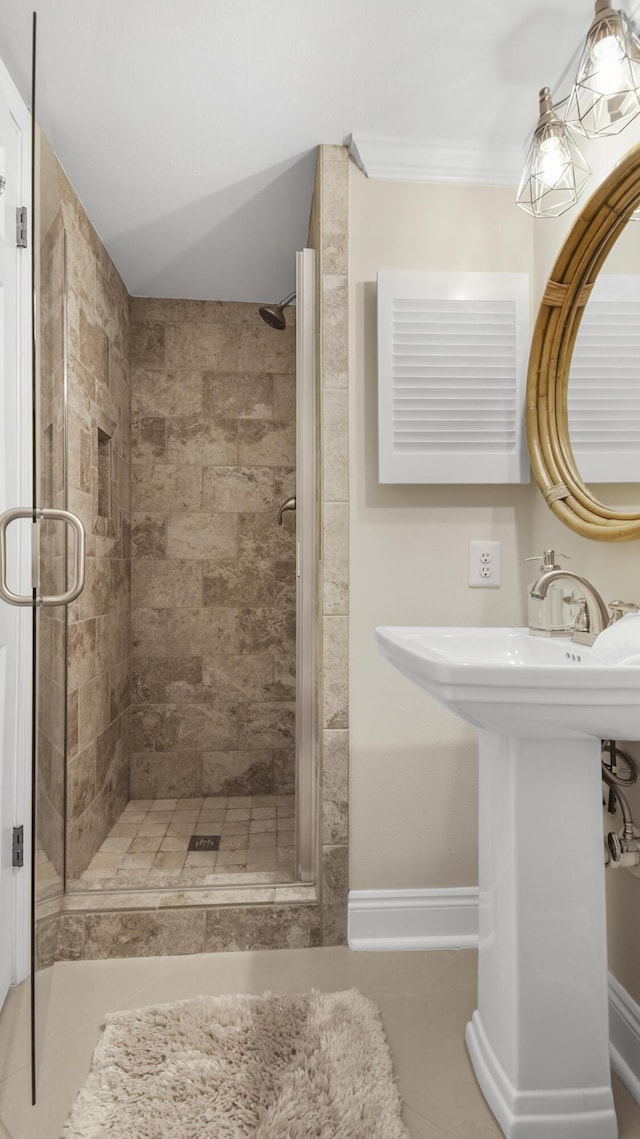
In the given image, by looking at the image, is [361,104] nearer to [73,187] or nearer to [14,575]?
[73,187]

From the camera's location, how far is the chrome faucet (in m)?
1.42

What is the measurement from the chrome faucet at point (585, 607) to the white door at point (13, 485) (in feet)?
3.55

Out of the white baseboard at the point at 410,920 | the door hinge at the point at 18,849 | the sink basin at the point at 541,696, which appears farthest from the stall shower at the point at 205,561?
the sink basin at the point at 541,696

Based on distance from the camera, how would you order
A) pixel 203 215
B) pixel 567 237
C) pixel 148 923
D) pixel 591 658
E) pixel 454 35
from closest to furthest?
1. pixel 591 658
2. pixel 454 35
3. pixel 567 237
4. pixel 148 923
5. pixel 203 215

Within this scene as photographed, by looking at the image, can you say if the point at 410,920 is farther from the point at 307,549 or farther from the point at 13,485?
the point at 13,485

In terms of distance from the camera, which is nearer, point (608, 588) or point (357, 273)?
point (608, 588)

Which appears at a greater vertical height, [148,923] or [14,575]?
[14,575]

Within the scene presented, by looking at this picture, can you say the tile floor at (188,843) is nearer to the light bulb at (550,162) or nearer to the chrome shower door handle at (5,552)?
the chrome shower door handle at (5,552)

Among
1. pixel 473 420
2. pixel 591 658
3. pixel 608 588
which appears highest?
pixel 473 420

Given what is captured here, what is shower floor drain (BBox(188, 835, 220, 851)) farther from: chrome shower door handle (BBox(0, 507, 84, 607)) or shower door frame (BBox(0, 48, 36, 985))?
chrome shower door handle (BBox(0, 507, 84, 607))

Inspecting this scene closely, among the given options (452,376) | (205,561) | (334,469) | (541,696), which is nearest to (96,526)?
(205,561)

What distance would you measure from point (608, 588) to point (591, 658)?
0.35 m

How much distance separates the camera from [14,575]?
1633 mm

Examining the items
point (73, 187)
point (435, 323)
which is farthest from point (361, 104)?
point (73, 187)
